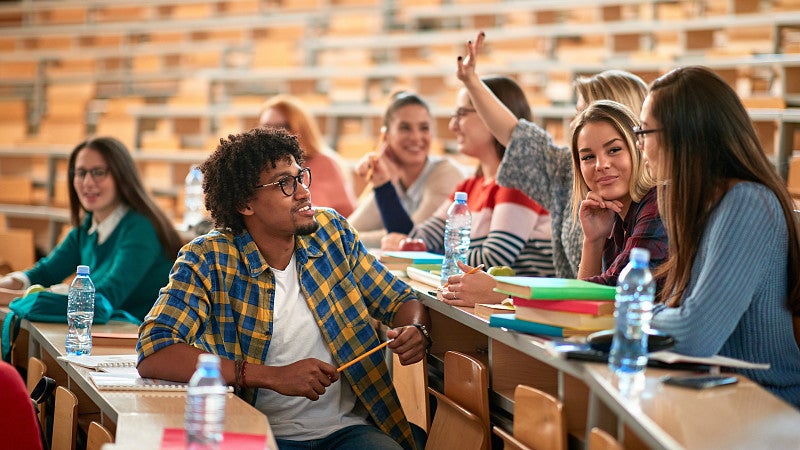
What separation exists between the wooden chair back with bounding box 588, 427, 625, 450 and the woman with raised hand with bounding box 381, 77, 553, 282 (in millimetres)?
1583

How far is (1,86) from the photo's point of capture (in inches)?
435

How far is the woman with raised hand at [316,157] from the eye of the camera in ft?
16.0

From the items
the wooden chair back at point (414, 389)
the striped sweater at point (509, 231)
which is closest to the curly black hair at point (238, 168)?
the wooden chair back at point (414, 389)

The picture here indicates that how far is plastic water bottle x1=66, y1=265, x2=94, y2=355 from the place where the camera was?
291 cm

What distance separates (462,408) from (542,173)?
110 cm

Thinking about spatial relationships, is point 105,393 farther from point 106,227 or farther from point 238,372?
point 106,227

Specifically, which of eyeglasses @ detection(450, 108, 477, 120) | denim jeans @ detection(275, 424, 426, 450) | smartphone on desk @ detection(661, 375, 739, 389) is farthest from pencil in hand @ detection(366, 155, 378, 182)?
smartphone on desk @ detection(661, 375, 739, 389)

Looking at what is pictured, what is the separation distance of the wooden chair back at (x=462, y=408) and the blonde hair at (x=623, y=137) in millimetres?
613

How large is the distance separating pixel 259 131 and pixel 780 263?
136 centimetres

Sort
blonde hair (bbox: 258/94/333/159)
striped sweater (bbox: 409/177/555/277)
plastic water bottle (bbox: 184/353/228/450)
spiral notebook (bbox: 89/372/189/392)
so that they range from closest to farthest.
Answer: plastic water bottle (bbox: 184/353/228/450)
spiral notebook (bbox: 89/372/189/392)
striped sweater (bbox: 409/177/555/277)
blonde hair (bbox: 258/94/333/159)

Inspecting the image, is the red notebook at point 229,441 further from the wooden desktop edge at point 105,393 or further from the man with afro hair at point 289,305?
the man with afro hair at point 289,305

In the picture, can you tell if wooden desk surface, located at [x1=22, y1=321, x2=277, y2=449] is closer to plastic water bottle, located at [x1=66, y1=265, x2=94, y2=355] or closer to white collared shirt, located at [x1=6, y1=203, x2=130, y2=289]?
plastic water bottle, located at [x1=66, y1=265, x2=94, y2=355]

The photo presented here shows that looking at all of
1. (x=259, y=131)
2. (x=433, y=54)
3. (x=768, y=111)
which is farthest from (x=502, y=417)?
(x=433, y=54)

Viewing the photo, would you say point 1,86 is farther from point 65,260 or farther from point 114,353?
point 114,353
